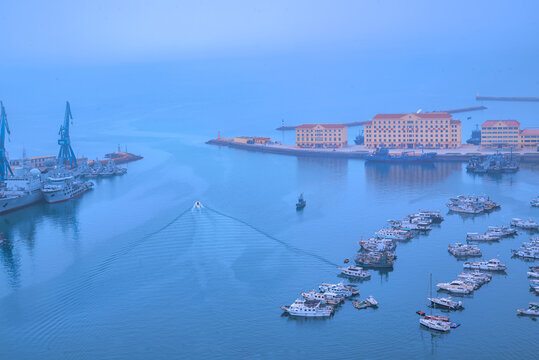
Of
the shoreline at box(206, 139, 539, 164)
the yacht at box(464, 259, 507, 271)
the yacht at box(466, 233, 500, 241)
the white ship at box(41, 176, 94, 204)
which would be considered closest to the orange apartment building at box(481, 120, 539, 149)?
the shoreline at box(206, 139, 539, 164)

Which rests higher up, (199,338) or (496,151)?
(496,151)

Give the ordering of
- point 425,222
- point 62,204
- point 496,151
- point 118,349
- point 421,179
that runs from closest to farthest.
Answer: point 118,349, point 425,222, point 62,204, point 421,179, point 496,151

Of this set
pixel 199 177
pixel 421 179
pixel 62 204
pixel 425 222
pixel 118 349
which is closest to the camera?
pixel 118 349

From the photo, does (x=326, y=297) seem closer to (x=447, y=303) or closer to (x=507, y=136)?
(x=447, y=303)

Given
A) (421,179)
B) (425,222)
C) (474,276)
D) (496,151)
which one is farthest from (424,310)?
(496,151)

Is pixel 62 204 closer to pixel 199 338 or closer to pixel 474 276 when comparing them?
pixel 199 338

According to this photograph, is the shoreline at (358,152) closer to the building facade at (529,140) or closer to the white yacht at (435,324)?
the building facade at (529,140)
